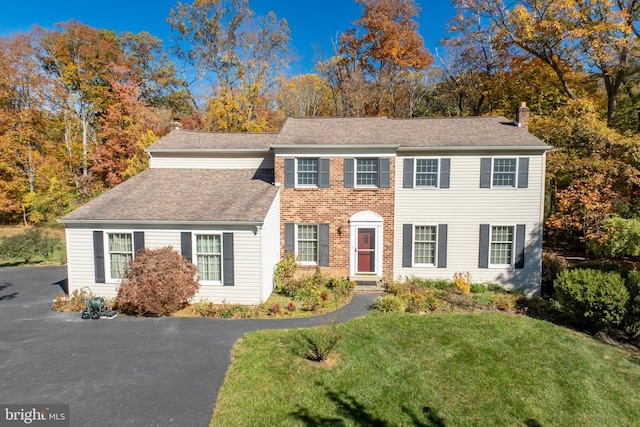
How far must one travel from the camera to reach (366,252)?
13914mm

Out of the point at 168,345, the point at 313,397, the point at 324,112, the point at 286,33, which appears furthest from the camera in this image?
the point at 324,112

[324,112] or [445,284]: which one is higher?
[324,112]

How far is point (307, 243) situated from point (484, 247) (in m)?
7.26

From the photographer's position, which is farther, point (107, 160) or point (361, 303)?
point (107, 160)

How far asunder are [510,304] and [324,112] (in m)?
24.9

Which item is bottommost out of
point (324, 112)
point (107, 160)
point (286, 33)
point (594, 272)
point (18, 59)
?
point (594, 272)

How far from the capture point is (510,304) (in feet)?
39.3

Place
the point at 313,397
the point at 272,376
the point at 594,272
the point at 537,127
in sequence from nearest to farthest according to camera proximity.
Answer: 1. the point at 313,397
2. the point at 272,376
3. the point at 594,272
4. the point at 537,127

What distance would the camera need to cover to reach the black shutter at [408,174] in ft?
44.9

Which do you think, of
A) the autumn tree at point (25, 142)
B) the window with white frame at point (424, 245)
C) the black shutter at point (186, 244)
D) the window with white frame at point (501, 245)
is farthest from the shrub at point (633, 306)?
the autumn tree at point (25, 142)

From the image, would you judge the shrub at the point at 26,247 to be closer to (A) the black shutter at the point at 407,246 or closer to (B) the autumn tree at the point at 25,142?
(B) the autumn tree at the point at 25,142

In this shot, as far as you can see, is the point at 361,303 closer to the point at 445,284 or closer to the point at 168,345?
the point at 445,284

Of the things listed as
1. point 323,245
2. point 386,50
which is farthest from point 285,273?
point 386,50

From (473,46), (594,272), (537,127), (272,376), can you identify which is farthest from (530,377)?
(473,46)
